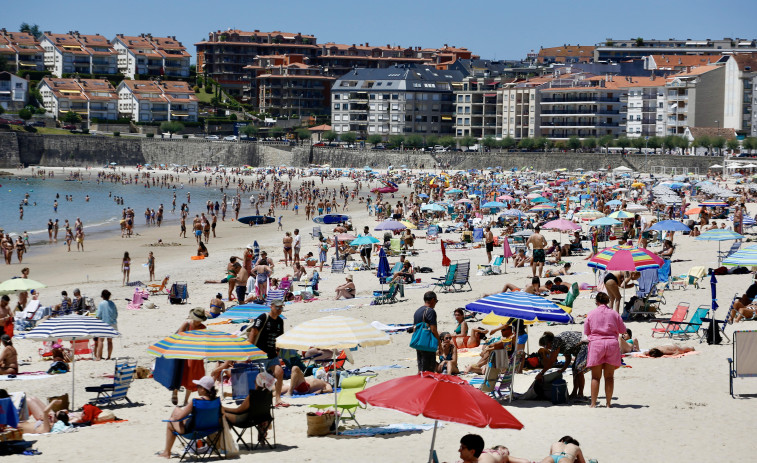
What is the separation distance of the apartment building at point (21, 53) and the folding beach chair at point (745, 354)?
11047cm

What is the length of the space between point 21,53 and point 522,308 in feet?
364

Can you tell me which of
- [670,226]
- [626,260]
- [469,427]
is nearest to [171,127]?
[670,226]

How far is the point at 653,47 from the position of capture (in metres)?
124

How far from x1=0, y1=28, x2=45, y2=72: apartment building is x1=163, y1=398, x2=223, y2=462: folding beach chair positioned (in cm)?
10984

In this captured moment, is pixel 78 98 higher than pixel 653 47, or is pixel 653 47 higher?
pixel 653 47

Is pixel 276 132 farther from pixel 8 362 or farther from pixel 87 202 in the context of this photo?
pixel 8 362

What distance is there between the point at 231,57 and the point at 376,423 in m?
116

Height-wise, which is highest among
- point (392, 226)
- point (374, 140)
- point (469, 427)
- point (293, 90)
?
point (293, 90)

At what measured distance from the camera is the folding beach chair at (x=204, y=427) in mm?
7270

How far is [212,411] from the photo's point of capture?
730cm

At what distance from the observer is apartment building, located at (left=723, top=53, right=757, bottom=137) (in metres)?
74.2

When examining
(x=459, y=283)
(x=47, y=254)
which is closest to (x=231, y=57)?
(x=47, y=254)

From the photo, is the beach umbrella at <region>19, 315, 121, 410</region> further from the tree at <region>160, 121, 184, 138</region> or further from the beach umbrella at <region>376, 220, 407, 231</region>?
the tree at <region>160, 121, 184, 138</region>

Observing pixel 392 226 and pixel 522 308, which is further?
pixel 392 226
